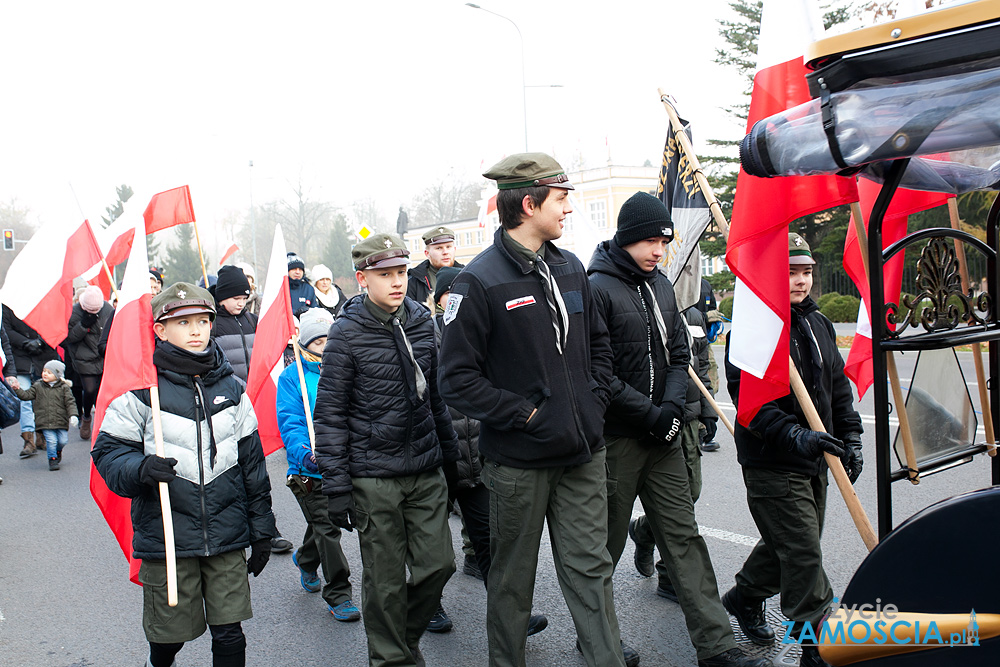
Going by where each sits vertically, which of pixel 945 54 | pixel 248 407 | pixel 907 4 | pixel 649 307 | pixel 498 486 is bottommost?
pixel 498 486

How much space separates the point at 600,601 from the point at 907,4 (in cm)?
255

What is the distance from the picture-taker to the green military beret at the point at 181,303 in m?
3.69

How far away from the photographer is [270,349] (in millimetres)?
5473

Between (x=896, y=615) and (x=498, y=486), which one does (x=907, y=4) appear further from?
(x=498, y=486)

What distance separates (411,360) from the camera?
13.2 feet

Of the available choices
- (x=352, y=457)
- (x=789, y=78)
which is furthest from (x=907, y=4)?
(x=352, y=457)

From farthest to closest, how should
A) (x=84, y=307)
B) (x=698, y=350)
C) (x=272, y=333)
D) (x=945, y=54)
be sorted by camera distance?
(x=84, y=307), (x=698, y=350), (x=272, y=333), (x=945, y=54)

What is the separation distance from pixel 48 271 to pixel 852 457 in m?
6.23

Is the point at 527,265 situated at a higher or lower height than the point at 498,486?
higher

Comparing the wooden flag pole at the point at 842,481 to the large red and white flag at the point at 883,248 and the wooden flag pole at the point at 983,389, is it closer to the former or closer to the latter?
the large red and white flag at the point at 883,248

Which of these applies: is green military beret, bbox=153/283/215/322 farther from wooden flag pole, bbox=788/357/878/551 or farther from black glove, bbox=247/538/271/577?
wooden flag pole, bbox=788/357/878/551

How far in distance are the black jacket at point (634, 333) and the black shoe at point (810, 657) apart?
3.80 feet

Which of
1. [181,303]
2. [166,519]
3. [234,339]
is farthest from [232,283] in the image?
[166,519]

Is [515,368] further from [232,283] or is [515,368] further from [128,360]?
[232,283]
